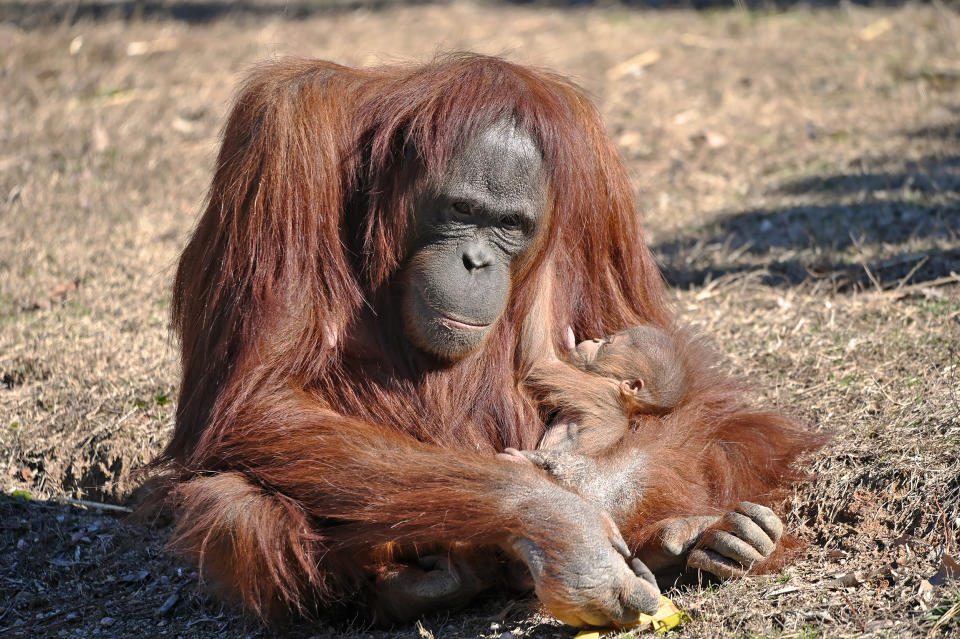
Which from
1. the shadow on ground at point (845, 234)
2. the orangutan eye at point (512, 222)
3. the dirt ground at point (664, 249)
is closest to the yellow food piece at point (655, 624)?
the dirt ground at point (664, 249)

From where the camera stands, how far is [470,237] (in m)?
2.82

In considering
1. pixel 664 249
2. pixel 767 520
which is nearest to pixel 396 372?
pixel 767 520

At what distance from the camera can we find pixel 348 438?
273 centimetres

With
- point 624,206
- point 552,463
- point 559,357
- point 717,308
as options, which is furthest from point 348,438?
point 717,308

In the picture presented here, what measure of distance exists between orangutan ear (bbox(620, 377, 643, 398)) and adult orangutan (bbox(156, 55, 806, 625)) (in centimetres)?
15

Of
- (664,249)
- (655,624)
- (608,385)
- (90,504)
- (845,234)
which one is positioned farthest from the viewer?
(664,249)

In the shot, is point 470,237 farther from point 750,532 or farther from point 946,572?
point 946,572

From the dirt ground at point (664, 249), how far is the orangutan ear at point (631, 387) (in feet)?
1.93

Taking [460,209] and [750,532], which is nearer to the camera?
[750,532]

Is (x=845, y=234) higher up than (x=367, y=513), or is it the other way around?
(x=845, y=234)

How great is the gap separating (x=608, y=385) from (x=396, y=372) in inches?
25.7

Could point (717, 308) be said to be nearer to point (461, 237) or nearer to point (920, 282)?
point (920, 282)

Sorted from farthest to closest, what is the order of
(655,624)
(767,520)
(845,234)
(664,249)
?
(664,249) < (845,234) < (767,520) < (655,624)

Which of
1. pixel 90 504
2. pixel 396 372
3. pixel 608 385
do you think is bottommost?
pixel 90 504
